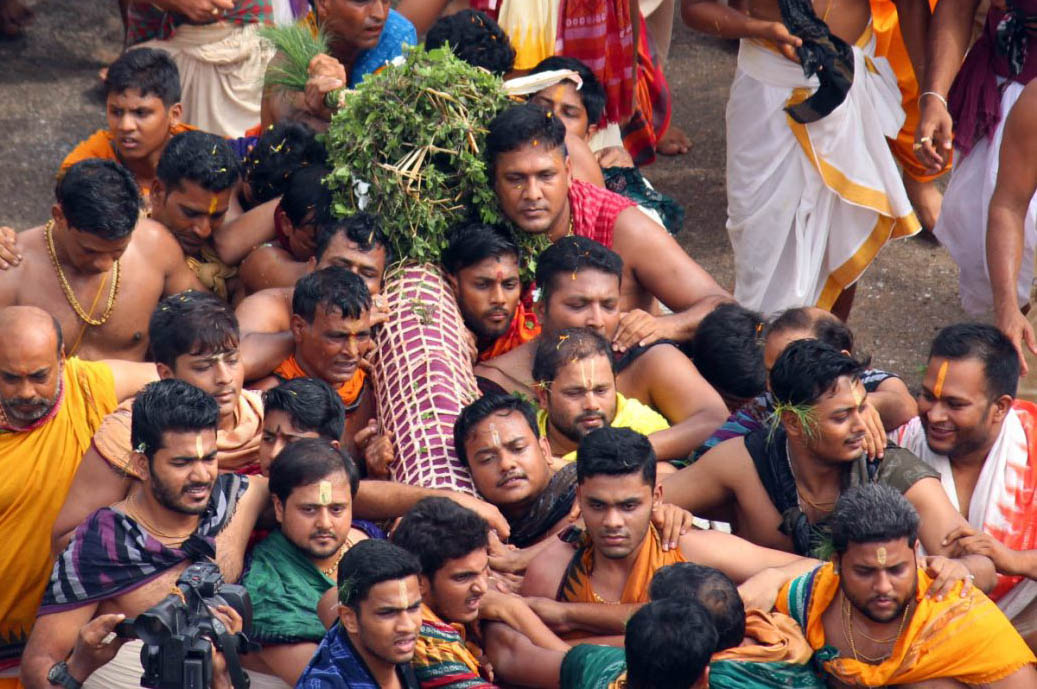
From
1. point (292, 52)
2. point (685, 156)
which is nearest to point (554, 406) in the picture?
point (292, 52)

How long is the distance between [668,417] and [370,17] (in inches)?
88.1

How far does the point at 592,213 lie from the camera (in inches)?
261

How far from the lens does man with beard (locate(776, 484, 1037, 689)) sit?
463cm

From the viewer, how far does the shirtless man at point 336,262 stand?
19.9 ft

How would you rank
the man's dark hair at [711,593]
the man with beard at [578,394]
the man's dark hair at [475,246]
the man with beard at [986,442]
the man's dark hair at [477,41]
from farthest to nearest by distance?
the man's dark hair at [477,41] → the man's dark hair at [475,246] → the man with beard at [578,394] → the man with beard at [986,442] → the man's dark hair at [711,593]

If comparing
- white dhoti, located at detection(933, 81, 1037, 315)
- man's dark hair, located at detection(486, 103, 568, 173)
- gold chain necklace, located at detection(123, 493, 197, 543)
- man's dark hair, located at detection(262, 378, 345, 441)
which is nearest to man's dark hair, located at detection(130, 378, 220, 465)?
gold chain necklace, located at detection(123, 493, 197, 543)

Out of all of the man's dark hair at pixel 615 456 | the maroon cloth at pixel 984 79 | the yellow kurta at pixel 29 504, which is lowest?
the yellow kurta at pixel 29 504

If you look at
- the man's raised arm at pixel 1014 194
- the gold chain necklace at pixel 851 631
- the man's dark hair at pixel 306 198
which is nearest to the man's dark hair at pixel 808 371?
the gold chain necklace at pixel 851 631

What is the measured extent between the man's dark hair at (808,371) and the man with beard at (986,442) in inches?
13.7

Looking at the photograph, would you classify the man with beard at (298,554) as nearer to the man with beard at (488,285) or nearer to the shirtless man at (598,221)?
the man with beard at (488,285)

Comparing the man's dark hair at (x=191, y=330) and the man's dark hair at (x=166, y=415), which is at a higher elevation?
the man's dark hair at (x=166, y=415)

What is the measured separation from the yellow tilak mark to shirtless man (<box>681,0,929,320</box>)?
1988 millimetres

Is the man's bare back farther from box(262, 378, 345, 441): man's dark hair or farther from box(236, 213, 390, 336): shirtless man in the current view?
box(262, 378, 345, 441): man's dark hair

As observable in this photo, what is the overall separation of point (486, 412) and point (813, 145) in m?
2.58
